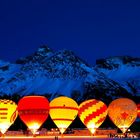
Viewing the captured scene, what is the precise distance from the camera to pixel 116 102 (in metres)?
66.0

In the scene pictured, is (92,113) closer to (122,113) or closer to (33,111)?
(122,113)

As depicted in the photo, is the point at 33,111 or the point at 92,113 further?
the point at 92,113

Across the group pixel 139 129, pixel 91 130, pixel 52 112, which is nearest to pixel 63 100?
pixel 52 112

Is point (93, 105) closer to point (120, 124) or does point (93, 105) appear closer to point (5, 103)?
point (120, 124)

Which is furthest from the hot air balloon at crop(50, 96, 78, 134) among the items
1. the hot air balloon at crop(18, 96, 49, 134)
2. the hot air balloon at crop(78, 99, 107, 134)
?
the hot air balloon at crop(78, 99, 107, 134)

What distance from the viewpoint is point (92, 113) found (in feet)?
210

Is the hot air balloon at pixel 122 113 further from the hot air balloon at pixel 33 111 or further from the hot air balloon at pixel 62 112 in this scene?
the hot air balloon at pixel 33 111

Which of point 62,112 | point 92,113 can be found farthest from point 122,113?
point 62,112

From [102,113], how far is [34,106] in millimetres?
11036

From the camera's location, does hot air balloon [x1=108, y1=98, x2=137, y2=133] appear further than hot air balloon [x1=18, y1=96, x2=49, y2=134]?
Yes

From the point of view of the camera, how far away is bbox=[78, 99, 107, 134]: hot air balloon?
64062mm

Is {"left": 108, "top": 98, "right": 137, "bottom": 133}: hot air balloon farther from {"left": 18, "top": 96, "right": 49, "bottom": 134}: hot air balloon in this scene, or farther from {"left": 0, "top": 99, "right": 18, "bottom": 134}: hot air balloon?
{"left": 0, "top": 99, "right": 18, "bottom": 134}: hot air balloon

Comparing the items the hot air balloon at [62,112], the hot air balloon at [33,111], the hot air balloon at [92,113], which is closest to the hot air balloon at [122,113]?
the hot air balloon at [92,113]

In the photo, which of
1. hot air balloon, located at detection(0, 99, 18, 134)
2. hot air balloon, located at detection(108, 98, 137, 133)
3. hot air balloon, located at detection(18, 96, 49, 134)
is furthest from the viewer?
hot air balloon, located at detection(108, 98, 137, 133)
